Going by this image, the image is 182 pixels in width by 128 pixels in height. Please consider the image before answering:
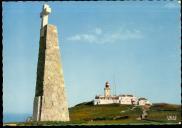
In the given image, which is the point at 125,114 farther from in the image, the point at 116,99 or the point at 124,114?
the point at 116,99

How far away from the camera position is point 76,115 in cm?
2620

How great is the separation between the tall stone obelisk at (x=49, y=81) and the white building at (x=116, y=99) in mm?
7131

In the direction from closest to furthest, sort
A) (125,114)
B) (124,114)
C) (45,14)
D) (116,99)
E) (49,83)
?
(49,83) → (45,14) → (125,114) → (124,114) → (116,99)

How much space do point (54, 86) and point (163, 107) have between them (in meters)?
8.26

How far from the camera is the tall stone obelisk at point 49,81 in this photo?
21.6 m

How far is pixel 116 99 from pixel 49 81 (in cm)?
1234

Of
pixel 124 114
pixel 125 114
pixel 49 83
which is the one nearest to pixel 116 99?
pixel 124 114

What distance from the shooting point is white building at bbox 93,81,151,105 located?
2874 cm

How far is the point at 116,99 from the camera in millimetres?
33312

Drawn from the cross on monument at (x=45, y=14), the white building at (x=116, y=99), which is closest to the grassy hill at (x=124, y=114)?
the white building at (x=116, y=99)

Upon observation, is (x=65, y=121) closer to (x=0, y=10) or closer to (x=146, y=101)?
Result: (x=146, y=101)

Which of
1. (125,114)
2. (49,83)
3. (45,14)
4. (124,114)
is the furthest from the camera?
(124,114)

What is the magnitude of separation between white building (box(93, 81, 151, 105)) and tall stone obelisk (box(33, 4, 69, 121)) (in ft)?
23.4

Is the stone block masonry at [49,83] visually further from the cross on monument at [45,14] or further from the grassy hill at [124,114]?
the grassy hill at [124,114]
